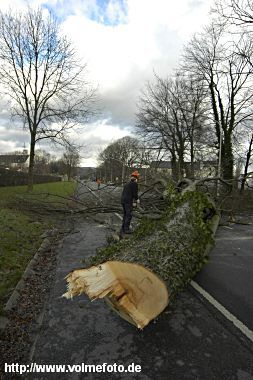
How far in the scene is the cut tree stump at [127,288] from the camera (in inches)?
128

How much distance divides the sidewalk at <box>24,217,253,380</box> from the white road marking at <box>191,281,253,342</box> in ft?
0.36

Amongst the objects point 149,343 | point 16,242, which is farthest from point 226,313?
point 16,242

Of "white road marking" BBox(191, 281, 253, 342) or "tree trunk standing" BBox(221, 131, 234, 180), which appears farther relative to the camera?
"tree trunk standing" BBox(221, 131, 234, 180)

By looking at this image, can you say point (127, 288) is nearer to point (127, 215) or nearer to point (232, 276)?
point (232, 276)

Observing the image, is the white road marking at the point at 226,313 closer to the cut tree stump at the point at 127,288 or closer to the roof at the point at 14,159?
the cut tree stump at the point at 127,288

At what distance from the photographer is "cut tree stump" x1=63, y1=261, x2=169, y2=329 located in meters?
3.26

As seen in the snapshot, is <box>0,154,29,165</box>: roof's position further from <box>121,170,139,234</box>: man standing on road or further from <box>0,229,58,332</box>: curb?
<box>0,229,58,332</box>: curb

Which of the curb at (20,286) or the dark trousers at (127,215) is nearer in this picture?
the curb at (20,286)

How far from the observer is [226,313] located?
4148 mm

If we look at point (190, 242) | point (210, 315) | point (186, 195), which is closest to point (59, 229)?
point (186, 195)

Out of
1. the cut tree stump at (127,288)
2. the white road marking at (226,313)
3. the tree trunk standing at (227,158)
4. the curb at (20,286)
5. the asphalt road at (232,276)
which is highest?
the tree trunk standing at (227,158)

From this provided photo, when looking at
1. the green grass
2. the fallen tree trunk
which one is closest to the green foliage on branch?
the fallen tree trunk

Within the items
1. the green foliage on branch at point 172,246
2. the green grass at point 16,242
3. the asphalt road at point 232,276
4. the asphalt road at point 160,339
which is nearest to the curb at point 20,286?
the green grass at point 16,242

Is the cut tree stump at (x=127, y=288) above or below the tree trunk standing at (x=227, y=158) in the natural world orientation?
below
